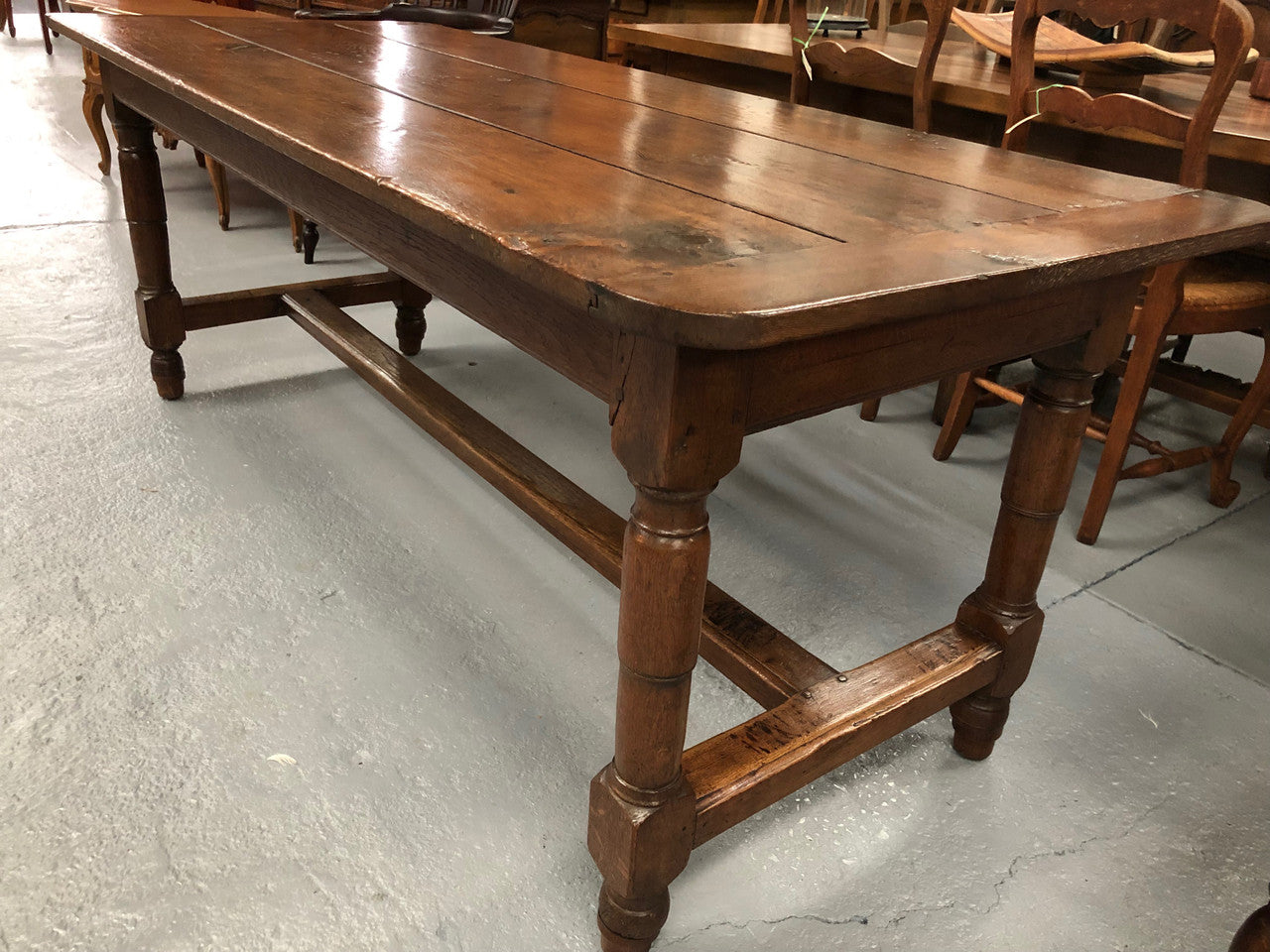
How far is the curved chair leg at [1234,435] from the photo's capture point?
84.7 inches

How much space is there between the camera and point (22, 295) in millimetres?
2957

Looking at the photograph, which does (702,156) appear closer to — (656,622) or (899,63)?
(656,622)

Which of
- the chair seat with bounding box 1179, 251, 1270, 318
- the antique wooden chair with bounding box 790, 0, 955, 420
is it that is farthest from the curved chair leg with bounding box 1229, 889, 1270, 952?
the antique wooden chair with bounding box 790, 0, 955, 420

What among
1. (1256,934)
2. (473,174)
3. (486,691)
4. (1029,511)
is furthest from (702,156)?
(1256,934)

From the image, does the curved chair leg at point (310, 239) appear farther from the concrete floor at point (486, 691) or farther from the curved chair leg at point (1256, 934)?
the curved chair leg at point (1256, 934)

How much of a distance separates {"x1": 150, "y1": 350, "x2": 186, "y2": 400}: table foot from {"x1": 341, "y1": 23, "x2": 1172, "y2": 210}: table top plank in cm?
93

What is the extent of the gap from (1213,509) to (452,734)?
1798 mm

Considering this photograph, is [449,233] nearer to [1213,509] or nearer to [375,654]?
[375,654]

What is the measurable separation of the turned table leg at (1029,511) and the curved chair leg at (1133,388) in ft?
2.52

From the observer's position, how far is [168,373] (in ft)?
7.80

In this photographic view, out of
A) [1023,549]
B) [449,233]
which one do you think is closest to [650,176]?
[449,233]

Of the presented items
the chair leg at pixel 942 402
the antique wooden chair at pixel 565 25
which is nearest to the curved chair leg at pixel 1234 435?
the chair leg at pixel 942 402

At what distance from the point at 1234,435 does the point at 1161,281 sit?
0.52m

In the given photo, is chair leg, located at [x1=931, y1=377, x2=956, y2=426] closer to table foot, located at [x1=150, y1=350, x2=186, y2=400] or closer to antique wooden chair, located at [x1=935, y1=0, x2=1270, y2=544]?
antique wooden chair, located at [x1=935, y1=0, x2=1270, y2=544]
